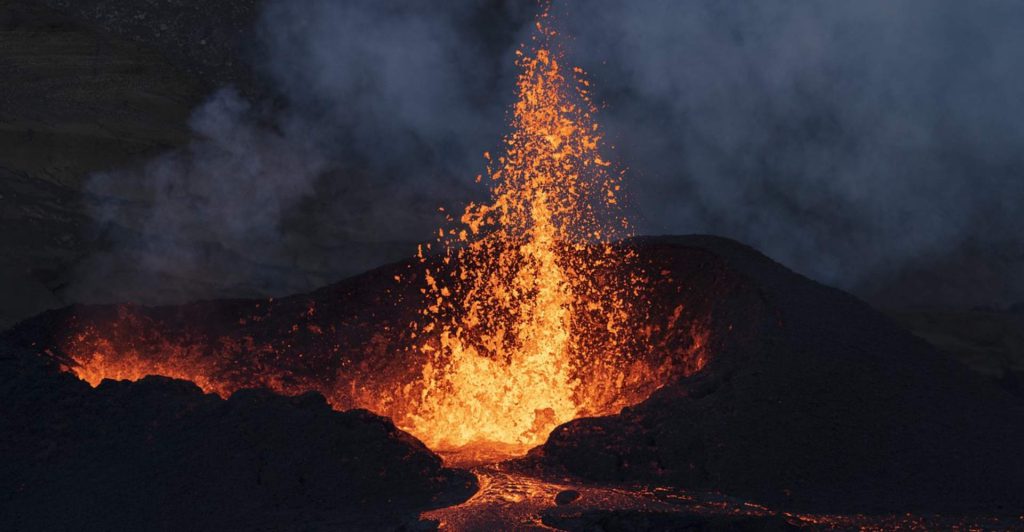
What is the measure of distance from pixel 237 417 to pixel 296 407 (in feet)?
1.27

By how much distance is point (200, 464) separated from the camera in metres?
6.54

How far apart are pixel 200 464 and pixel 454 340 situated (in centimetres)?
351

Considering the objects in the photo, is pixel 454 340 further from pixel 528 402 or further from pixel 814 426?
pixel 814 426

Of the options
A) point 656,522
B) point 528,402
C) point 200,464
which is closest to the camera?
point 656,522

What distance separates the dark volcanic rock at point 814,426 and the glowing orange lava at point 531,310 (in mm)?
1204

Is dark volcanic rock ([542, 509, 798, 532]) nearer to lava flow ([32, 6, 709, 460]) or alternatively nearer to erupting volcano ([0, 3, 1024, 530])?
erupting volcano ([0, 3, 1024, 530])

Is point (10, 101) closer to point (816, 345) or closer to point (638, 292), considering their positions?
point (638, 292)

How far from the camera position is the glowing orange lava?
9.05m

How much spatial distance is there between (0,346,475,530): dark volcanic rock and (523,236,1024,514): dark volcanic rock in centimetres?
109

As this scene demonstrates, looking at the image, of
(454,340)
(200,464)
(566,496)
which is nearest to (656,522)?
(566,496)

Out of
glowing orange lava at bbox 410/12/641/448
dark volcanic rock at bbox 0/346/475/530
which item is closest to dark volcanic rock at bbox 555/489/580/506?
A: dark volcanic rock at bbox 0/346/475/530

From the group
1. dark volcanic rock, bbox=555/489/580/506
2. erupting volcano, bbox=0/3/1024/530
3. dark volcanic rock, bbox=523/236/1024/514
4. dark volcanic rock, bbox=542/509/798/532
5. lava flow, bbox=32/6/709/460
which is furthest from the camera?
lava flow, bbox=32/6/709/460

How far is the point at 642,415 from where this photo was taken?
7.21 meters

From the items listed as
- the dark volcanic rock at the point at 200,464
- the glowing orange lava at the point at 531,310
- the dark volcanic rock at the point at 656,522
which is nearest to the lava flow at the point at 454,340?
the glowing orange lava at the point at 531,310
